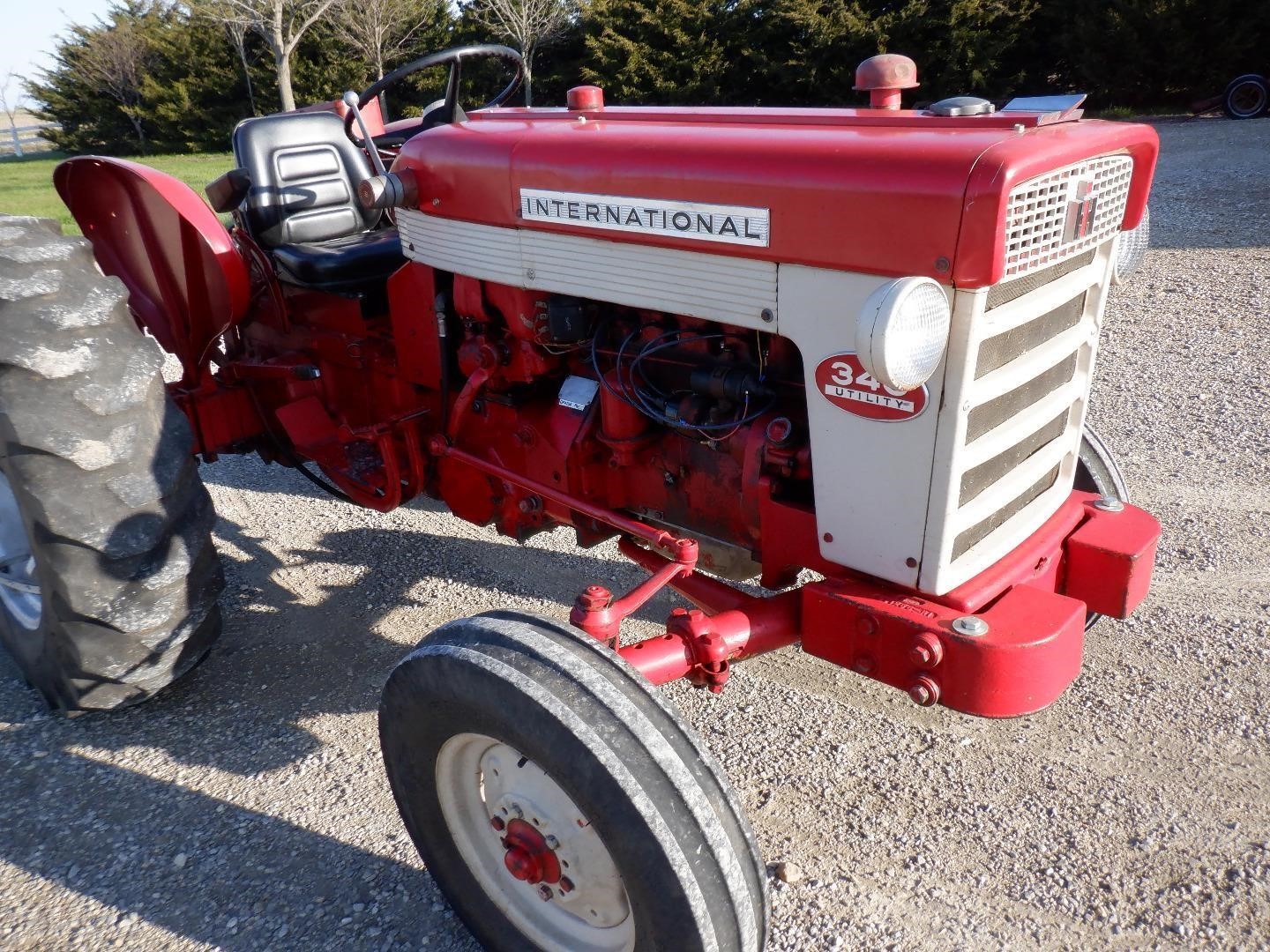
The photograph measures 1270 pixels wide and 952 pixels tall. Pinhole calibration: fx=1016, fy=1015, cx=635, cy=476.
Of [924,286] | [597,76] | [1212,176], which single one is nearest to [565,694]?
[924,286]

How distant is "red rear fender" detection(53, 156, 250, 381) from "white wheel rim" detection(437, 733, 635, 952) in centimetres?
188

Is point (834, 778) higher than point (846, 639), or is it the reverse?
point (846, 639)

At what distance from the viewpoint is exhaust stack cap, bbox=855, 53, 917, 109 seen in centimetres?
235

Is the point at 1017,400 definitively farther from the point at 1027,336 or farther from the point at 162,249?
the point at 162,249

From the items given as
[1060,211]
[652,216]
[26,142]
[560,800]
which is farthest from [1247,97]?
[26,142]

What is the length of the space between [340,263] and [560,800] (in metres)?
2.04

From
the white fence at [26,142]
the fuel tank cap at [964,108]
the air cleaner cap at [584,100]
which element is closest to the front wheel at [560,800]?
the fuel tank cap at [964,108]

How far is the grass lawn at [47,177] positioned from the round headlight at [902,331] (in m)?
9.58

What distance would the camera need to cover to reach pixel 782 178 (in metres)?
1.94

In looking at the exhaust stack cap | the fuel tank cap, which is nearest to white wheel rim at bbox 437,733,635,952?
the fuel tank cap

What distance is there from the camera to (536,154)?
7.83 ft

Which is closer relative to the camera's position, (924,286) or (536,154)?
(924,286)

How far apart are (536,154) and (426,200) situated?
453mm

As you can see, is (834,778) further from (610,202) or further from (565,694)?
(610,202)
